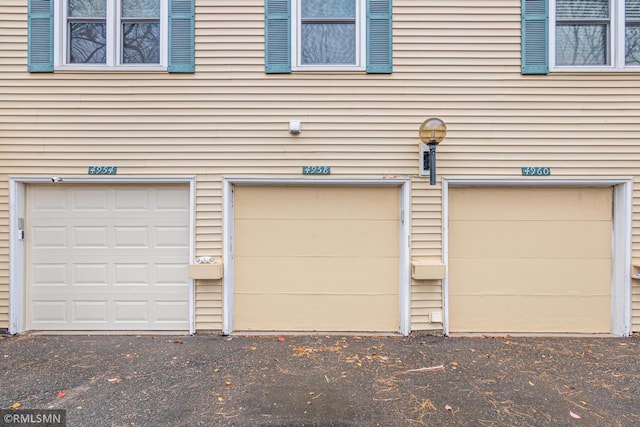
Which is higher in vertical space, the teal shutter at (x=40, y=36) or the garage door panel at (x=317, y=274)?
the teal shutter at (x=40, y=36)

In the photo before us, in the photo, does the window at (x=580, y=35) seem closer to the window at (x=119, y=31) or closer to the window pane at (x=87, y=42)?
the window at (x=119, y=31)

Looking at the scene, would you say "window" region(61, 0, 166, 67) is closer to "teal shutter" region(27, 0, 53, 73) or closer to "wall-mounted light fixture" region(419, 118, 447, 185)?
"teal shutter" region(27, 0, 53, 73)

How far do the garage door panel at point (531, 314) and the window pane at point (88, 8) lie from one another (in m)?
5.71

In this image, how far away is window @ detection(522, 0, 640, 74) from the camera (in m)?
4.35

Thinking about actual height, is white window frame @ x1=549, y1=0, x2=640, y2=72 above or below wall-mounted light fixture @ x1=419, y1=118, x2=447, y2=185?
above

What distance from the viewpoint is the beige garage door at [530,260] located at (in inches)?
176

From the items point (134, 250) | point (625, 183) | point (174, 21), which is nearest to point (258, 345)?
point (134, 250)

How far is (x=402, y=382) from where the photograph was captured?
3254 millimetres

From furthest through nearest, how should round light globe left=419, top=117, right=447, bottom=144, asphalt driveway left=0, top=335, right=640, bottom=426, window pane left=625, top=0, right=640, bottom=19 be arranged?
1. window pane left=625, top=0, right=640, bottom=19
2. round light globe left=419, top=117, right=447, bottom=144
3. asphalt driveway left=0, top=335, right=640, bottom=426

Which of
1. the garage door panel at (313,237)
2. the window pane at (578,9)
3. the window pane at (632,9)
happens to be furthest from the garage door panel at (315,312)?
the window pane at (632,9)

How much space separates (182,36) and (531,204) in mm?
4744

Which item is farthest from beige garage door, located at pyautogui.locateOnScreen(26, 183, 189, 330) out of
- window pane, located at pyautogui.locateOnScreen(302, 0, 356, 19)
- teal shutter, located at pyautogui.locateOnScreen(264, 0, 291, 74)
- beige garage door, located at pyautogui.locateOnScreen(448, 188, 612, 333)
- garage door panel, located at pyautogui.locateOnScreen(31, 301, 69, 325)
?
beige garage door, located at pyautogui.locateOnScreen(448, 188, 612, 333)

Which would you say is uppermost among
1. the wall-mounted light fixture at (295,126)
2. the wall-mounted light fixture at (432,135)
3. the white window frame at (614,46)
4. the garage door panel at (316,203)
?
the white window frame at (614,46)

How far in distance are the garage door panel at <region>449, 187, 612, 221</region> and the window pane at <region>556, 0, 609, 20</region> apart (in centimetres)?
214
